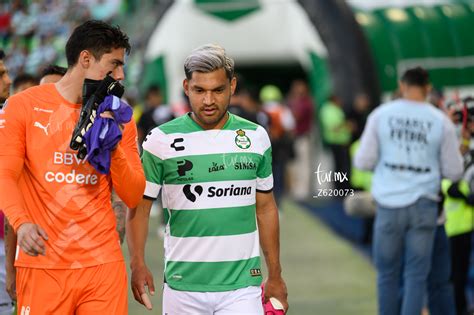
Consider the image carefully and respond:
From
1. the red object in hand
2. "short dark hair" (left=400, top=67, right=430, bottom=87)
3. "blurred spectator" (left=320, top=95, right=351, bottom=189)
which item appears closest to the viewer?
the red object in hand

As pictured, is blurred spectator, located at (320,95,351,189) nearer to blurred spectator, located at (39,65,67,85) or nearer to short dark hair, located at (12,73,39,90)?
short dark hair, located at (12,73,39,90)

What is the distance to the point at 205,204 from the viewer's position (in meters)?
5.43

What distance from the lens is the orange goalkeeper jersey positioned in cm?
505

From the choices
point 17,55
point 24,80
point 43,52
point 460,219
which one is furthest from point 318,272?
point 24,80

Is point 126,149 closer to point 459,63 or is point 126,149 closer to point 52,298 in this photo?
point 52,298

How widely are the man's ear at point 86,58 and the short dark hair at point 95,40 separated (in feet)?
0.06

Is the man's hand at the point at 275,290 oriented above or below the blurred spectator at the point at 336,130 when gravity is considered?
below

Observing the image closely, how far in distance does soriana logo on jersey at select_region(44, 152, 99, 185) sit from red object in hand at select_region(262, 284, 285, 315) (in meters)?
1.22

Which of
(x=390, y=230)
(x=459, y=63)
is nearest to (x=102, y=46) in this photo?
(x=390, y=230)

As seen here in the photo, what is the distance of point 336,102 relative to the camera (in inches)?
810

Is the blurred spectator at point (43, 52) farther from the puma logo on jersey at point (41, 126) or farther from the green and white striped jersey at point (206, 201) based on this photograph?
the puma logo on jersey at point (41, 126)

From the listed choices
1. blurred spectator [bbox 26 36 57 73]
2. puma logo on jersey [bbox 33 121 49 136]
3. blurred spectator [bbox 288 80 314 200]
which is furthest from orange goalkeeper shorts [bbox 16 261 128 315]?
blurred spectator [bbox 288 80 314 200]

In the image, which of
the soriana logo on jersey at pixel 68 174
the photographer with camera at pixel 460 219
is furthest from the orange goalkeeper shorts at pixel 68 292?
the photographer with camera at pixel 460 219

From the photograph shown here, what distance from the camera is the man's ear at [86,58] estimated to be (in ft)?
17.0
